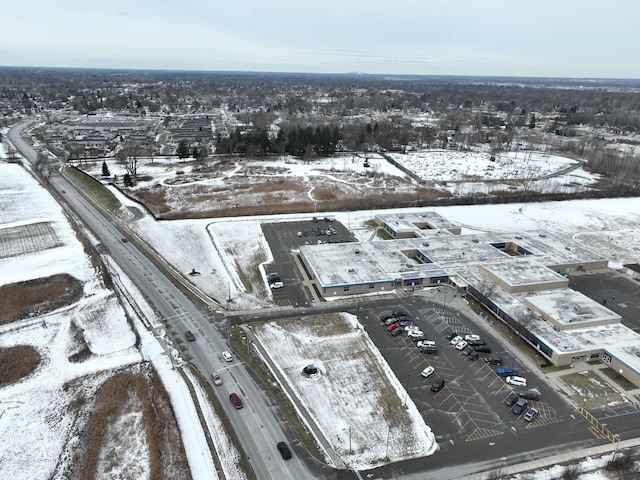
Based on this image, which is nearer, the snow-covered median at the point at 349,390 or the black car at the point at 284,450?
the black car at the point at 284,450

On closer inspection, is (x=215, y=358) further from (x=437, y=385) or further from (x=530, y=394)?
(x=530, y=394)

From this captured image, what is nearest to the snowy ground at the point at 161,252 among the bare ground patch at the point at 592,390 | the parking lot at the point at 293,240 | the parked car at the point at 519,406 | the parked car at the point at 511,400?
the parking lot at the point at 293,240

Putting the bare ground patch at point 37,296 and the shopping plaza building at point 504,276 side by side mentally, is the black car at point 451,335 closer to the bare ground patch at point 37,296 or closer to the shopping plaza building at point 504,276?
the shopping plaza building at point 504,276

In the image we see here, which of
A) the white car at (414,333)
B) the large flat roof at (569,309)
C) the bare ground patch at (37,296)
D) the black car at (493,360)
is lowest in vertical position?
the bare ground patch at (37,296)

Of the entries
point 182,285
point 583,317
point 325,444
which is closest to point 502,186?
point 583,317


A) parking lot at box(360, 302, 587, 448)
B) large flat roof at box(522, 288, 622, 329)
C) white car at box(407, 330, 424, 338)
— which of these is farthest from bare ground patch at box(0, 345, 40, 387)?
large flat roof at box(522, 288, 622, 329)
